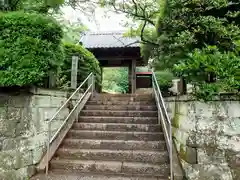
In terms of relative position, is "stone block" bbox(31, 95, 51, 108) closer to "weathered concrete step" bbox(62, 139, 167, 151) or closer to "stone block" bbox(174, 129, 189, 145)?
"weathered concrete step" bbox(62, 139, 167, 151)

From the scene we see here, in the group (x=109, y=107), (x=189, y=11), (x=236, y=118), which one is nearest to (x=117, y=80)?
(x=109, y=107)

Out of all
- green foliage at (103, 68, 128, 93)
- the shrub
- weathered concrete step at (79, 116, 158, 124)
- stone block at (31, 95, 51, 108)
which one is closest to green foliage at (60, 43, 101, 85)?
weathered concrete step at (79, 116, 158, 124)

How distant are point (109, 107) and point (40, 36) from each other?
8.23ft

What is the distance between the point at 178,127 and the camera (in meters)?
3.08

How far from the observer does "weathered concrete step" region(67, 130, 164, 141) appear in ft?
11.9

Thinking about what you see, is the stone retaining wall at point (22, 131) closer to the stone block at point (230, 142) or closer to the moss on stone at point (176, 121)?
the moss on stone at point (176, 121)

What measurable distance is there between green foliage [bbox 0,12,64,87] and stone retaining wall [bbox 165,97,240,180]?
2155 millimetres

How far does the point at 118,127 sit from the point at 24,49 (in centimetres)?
230

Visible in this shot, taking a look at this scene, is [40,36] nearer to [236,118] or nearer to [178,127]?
[178,127]

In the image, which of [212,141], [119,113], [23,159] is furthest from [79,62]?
[212,141]

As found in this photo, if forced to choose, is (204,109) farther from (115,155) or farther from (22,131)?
(22,131)

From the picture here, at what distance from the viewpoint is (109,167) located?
3037mm

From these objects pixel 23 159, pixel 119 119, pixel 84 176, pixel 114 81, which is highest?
pixel 114 81

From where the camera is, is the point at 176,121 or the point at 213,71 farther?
the point at 176,121
